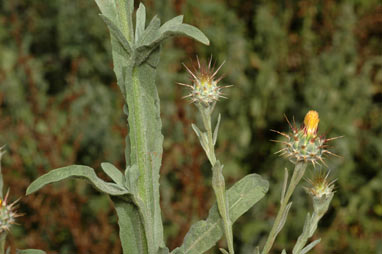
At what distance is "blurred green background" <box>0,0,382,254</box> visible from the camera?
409 centimetres

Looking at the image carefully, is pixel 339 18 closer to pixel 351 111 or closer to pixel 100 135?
pixel 351 111

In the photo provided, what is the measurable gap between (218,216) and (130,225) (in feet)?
0.84

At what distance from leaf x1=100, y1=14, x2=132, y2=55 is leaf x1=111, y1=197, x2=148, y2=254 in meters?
0.42

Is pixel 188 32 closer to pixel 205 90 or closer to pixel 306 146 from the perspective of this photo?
pixel 205 90

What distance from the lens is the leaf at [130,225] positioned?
1462 mm

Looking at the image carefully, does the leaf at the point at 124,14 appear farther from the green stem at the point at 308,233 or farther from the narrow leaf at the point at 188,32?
the green stem at the point at 308,233

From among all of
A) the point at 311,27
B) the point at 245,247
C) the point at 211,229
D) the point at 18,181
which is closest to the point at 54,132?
the point at 18,181

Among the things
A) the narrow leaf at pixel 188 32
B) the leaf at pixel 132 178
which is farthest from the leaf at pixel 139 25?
the leaf at pixel 132 178

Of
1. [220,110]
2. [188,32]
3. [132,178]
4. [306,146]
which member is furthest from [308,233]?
[220,110]

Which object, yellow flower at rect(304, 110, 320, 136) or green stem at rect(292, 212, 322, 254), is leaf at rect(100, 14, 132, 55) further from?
green stem at rect(292, 212, 322, 254)

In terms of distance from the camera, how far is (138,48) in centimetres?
137

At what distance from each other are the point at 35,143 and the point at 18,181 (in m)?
0.60

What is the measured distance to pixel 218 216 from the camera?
153cm

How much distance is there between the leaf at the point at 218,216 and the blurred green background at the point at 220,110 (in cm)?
237
